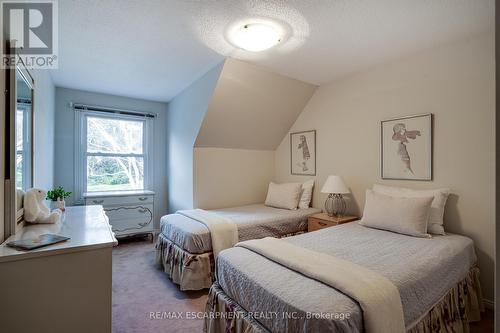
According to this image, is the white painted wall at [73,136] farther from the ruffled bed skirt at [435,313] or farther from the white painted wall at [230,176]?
the ruffled bed skirt at [435,313]

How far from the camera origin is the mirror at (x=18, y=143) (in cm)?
144

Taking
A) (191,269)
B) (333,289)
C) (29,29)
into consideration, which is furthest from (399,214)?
(29,29)

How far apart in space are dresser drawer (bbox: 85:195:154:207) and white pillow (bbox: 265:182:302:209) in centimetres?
196

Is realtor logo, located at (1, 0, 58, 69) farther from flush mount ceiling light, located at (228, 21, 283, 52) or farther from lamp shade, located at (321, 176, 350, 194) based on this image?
lamp shade, located at (321, 176, 350, 194)

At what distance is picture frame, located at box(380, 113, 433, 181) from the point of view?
8.27 feet

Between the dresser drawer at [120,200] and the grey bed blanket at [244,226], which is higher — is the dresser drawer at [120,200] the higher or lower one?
the higher one

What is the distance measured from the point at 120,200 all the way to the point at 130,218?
323 mm

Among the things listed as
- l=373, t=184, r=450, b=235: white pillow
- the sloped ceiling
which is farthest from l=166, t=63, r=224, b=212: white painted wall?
l=373, t=184, r=450, b=235: white pillow

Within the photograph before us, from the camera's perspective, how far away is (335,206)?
312 cm

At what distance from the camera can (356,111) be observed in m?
3.13

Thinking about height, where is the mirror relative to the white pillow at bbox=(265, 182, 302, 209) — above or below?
above

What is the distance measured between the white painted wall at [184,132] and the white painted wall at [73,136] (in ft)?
0.49

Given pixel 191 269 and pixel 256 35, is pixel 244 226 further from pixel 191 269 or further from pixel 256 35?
pixel 256 35

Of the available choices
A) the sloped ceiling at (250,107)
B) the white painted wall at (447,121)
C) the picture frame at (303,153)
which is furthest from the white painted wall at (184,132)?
the white painted wall at (447,121)
